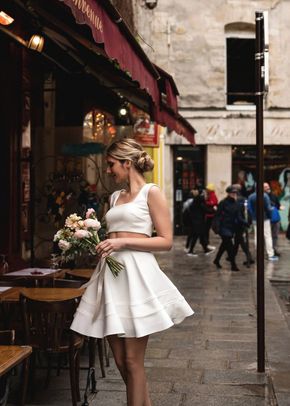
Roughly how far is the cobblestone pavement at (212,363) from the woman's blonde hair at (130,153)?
2.12 m

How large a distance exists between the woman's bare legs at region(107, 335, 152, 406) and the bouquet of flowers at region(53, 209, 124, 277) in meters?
0.45

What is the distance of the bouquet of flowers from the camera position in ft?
12.6

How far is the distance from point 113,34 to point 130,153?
1.89m

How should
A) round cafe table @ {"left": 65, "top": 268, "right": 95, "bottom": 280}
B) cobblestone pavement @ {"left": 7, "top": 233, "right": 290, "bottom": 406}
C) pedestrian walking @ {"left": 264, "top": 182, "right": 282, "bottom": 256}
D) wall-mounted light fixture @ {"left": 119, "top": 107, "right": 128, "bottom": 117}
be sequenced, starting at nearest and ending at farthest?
1. cobblestone pavement @ {"left": 7, "top": 233, "right": 290, "bottom": 406}
2. round cafe table @ {"left": 65, "top": 268, "right": 95, "bottom": 280}
3. wall-mounted light fixture @ {"left": 119, "top": 107, "right": 128, "bottom": 117}
4. pedestrian walking @ {"left": 264, "top": 182, "right": 282, "bottom": 256}

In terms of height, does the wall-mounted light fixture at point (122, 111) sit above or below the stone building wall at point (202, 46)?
below

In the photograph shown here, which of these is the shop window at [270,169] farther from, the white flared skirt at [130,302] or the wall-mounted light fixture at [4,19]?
the white flared skirt at [130,302]

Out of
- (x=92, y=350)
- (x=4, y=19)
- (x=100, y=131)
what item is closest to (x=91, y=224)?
(x=92, y=350)

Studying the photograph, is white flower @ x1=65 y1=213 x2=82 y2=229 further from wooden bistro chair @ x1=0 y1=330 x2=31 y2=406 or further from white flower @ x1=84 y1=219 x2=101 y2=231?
wooden bistro chair @ x1=0 y1=330 x2=31 y2=406

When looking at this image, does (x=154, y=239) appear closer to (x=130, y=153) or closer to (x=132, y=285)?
(x=132, y=285)

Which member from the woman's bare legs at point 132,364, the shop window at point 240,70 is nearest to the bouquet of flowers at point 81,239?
the woman's bare legs at point 132,364

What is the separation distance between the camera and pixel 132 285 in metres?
3.84

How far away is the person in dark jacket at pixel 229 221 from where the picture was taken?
43.4ft

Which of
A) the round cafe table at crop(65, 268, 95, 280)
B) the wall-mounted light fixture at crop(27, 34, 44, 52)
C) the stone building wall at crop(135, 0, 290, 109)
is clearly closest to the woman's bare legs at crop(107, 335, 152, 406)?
the round cafe table at crop(65, 268, 95, 280)

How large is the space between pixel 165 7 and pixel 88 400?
17.8 m
